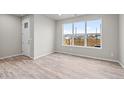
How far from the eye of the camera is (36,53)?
Result: 4512mm

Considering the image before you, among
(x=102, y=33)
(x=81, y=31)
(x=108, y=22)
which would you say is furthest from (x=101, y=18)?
(x=81, y=31)

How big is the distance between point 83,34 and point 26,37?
3.30m

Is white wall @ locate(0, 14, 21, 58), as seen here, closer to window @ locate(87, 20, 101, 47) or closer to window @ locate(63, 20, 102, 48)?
window @ locate(63, 20, 102, 48)

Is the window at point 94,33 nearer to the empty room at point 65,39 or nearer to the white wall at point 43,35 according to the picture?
the empty room at point 65,39

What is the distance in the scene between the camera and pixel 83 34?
5.15m

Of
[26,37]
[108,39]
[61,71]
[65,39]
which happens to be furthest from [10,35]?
[108,39]

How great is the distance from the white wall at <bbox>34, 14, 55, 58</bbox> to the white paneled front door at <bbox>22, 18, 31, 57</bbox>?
550 mm

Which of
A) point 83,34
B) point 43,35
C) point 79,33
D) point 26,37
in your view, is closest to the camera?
point 26,37

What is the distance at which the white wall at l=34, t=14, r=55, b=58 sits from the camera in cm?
448

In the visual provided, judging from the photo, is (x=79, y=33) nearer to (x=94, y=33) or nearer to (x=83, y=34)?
(x=83, y=34)

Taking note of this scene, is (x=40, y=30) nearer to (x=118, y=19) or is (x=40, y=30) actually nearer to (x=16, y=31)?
(x=16, y=31)

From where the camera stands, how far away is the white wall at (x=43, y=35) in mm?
4480

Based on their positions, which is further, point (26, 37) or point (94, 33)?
point (26, 37)
